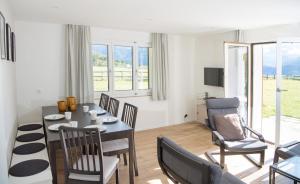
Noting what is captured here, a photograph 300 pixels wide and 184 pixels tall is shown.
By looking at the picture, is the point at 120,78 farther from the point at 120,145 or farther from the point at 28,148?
the point at 28,148

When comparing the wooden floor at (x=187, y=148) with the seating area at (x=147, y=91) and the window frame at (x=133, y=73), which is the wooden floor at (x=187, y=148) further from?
the window frame at (x=133, y=73)

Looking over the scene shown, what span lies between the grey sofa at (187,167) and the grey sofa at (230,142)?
6.10 ft

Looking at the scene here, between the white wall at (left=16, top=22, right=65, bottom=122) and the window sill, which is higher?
the white wall at (left=16, top=22, right=65, bottom=122)

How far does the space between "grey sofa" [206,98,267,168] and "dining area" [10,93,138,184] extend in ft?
Answer: 4.50

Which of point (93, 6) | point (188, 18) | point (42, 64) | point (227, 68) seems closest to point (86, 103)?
point (42, 64)

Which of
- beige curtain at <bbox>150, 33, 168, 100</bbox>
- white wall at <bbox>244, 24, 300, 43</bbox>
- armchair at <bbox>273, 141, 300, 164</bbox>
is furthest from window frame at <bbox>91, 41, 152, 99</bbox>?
armchair at <bbox>273, 141, 300, 164</bbox>

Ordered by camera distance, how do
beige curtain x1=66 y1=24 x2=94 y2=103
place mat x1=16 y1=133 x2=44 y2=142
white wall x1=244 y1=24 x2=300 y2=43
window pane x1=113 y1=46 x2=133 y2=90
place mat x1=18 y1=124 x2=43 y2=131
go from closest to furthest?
place mat x1=16 y1=133 x2=44 y2=142
place mat x1=18 y1=124 x2=43 y2=131
white wall x1=244 y1=24 x2=300 y2=43
beige curtain x1=66 y1=24 x2=94 y2=103
window pane x1=113 y1=46 x2=133 y2=90

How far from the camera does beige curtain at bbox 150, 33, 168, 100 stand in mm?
5516

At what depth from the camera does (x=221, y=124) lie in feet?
12.9

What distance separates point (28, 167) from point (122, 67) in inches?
129

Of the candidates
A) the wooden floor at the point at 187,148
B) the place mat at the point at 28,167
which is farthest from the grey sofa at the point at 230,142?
the place mat at the point at 28,167

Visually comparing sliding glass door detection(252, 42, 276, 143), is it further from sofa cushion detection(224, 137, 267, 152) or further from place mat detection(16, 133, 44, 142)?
place mat detection(16, 133, 44, 142)

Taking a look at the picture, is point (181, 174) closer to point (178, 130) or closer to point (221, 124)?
point (221, 124)

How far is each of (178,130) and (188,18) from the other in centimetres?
276
